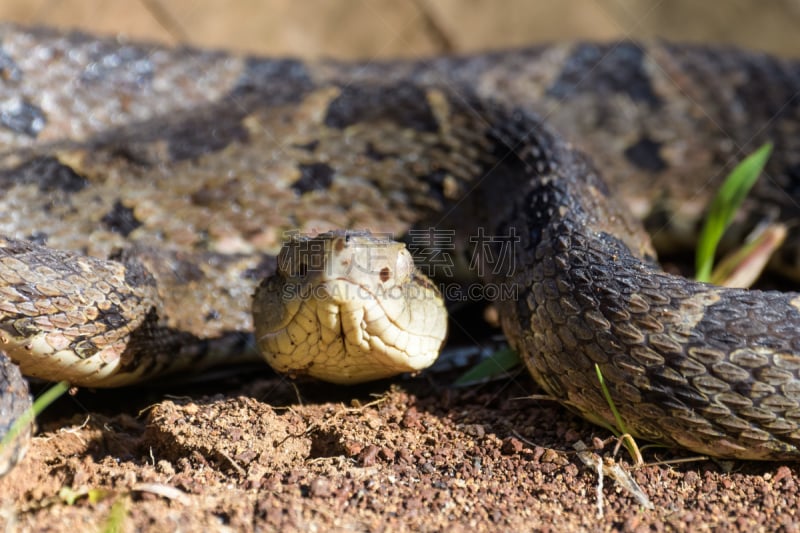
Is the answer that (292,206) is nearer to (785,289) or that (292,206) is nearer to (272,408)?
(272,408)

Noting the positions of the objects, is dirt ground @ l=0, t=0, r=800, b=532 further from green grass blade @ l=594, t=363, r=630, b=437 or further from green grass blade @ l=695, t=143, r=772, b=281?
green grass blade @ l=695, t=143, r=772, b=281

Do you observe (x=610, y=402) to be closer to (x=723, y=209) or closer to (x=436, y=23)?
(x=723, y=209)

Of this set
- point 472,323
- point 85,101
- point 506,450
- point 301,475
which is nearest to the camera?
point 301,475

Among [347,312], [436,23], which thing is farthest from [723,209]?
[436,23]

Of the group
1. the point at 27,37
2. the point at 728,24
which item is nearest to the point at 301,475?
the point at 27,37

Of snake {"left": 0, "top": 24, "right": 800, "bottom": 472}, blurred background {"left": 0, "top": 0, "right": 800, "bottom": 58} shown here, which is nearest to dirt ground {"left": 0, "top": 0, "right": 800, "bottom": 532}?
snake {"left": 0, "top": 24, "right": 800, "bottom": 472}

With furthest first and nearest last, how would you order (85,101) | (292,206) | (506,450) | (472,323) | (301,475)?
(85,101), (292,206), (472,323), (506,450), (301,475)

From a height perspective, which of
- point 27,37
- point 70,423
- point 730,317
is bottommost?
point 70,423
